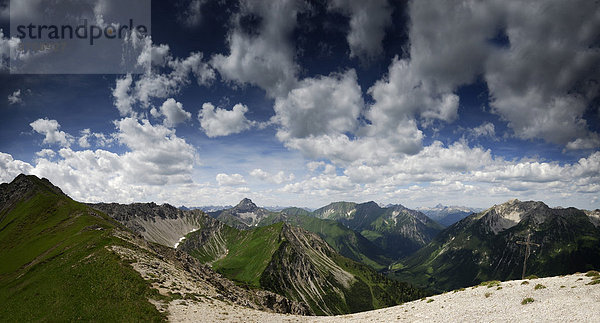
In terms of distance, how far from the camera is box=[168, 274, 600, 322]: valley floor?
22531 millimetres

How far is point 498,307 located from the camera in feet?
86.9

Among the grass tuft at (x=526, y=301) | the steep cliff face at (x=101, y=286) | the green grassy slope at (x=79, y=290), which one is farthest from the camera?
the steep cliff face at (x=101, y=286)

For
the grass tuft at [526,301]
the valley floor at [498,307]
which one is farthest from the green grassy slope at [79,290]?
the grass tuft at [526,301]

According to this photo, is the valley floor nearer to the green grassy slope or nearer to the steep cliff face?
the steep cliff face

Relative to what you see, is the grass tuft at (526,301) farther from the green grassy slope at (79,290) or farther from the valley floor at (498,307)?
the green grassy slope at (79,290)

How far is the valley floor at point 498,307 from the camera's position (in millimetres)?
22531

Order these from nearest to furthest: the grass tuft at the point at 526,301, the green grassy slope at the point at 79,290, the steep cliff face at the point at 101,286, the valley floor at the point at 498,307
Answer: the valley floor at the point at 498,307, the grass tuft at the point at 526,301, the green grassy slope at the point at 79,290, the steep cliff face at the point at 101,286

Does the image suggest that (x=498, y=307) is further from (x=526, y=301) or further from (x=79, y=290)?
(x=79, y=290)

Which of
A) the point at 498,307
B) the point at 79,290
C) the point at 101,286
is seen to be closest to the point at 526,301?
the point at 498,307

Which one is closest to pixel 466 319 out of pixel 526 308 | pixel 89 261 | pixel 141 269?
pixel 526 308

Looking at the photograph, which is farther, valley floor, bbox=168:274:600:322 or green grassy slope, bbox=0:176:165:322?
green grassy slope, bbox=0:176:165:322

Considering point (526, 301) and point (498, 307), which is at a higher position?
point (526, 301)

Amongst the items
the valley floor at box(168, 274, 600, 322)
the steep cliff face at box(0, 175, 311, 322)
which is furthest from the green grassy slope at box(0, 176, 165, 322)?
the valley floor at box(168, 274, 600, 322)

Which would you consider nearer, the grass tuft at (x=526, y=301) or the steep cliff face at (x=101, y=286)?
the grass tuft at (x=526, y=301)
